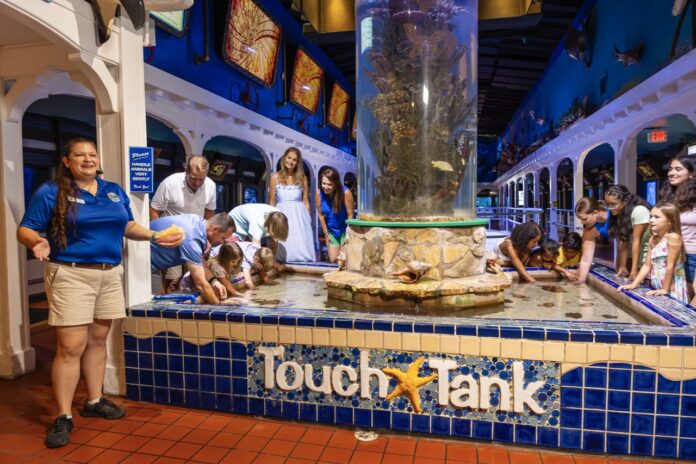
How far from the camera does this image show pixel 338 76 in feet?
65.8

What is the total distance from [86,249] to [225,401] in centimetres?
133

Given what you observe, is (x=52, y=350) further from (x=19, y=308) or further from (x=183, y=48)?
(x=183, y=48)

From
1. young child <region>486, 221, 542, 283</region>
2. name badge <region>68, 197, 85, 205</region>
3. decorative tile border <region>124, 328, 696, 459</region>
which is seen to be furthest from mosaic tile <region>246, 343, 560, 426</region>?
young child <region>486, 221, 542, 283</region>

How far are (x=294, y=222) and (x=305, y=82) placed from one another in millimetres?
9102

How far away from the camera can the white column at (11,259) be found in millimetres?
3934

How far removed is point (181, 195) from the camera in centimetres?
486

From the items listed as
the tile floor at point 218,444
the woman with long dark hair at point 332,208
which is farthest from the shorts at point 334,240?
the tile floor at point 218,444

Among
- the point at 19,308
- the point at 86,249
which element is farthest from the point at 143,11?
the point at 19,308

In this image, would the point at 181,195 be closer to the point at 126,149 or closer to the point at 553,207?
the point at 126,149

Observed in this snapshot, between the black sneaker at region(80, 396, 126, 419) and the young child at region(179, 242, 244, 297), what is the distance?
1220 millimetres

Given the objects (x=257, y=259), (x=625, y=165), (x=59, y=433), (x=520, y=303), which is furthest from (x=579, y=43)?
(x=59, y=433)

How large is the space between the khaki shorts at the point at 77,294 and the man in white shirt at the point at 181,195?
5.51ft

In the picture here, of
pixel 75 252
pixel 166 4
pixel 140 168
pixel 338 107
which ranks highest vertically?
pixel 338 107

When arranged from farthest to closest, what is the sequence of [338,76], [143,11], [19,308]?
[338,76] → [19,308] → [143,11]
